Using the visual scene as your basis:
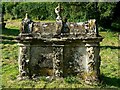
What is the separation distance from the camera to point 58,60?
47.5ft

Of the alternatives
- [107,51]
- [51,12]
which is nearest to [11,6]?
[51,12]

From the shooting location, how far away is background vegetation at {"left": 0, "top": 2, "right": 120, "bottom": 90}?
46.7 ft

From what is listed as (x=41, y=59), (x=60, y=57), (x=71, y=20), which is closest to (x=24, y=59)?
(x=41, y=59)

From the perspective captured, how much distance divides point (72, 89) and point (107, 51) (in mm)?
8171

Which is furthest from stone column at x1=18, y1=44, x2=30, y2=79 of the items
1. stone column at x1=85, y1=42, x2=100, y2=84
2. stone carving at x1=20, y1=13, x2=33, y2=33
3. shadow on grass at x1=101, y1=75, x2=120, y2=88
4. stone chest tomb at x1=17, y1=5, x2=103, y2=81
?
shadow on grass at x1=101, y1=75, x2=120, y2=88

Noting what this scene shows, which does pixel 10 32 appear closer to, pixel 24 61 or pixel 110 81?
pixel 24 61

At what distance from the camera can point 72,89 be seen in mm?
13734

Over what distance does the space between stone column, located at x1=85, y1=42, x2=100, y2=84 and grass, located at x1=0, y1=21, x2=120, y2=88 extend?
358 mm

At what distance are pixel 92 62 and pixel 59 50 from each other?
5.05ft

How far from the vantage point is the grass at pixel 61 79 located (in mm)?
14039

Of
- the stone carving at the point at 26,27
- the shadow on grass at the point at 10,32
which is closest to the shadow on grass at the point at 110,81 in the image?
the stone carving at the point at 26,27

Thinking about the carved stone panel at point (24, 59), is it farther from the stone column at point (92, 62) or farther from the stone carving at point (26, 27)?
the stone column at point (92, 62)

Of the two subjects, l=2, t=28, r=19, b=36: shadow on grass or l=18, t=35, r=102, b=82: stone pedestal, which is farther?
l=2, t=28, r=19, b=36: shadow on grass

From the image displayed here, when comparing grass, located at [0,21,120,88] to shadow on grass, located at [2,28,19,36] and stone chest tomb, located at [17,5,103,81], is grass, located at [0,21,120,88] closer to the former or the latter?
shadow on grass, located at [2,28,19,36]
